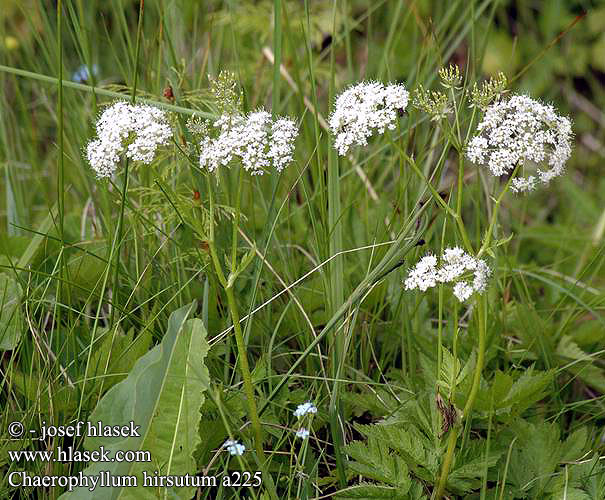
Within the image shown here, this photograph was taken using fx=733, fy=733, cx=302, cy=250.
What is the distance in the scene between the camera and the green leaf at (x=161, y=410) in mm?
1522

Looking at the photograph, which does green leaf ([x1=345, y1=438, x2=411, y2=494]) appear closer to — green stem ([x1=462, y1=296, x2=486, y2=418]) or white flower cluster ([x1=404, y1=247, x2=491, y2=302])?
green stem ([x1=462, y1=296, x2=486, y2=418])

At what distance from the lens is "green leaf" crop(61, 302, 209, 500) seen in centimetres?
152

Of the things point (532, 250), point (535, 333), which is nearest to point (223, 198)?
point (535, 333)

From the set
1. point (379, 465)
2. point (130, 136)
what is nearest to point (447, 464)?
point (379, 465)

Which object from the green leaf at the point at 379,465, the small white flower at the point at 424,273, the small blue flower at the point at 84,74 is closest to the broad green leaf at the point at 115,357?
the green leaf at the point at 379,465

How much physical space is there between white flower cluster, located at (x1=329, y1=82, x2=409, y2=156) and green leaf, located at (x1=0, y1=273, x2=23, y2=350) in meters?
0.89

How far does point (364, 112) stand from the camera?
1.47m

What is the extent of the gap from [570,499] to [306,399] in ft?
2.12

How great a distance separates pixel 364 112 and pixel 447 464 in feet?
2.44

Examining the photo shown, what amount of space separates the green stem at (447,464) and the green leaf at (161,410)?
1.69 ft

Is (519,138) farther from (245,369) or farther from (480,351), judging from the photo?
(245,369)

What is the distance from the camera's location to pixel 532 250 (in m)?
3.30

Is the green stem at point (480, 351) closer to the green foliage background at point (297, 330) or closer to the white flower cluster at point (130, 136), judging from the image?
the green foliage background at point (297, 330)

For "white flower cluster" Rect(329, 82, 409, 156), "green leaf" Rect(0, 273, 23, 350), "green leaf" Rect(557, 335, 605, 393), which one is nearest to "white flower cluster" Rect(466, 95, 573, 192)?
"white flower cluster" Rect(329, 82, 409, 156)
